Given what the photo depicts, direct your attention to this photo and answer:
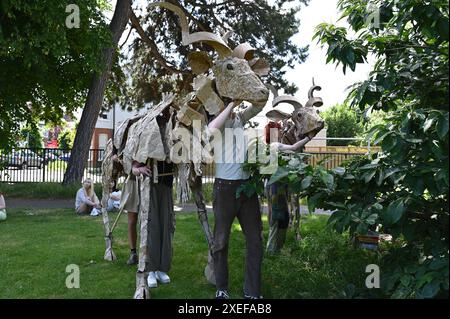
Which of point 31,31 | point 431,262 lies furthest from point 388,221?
point 31,31

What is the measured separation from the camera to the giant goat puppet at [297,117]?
6066 mm

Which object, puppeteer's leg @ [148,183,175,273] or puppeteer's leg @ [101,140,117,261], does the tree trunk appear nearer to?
puppeteer's leg @ [101,140,117,261]

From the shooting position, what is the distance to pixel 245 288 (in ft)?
14.1

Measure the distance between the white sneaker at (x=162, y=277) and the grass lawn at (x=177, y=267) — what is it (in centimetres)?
10

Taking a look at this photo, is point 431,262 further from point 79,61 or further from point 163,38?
point 163,38

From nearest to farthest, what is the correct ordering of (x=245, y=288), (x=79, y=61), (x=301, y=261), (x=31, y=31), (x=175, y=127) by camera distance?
(x=245, y=288) → (x=175, y=127) → (x=301, y=261) → (x=31, y=31) → (x=79, y=61)

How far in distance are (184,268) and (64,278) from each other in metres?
1.48

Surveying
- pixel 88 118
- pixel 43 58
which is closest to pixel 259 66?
pixel 43 58

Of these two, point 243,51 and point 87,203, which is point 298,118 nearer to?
point 243,51

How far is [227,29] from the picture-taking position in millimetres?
15922

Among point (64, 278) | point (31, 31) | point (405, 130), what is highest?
point (31, 31)

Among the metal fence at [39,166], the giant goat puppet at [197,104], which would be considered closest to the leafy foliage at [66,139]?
the metal fence at [39,166]

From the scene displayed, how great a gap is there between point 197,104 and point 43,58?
9.16 m

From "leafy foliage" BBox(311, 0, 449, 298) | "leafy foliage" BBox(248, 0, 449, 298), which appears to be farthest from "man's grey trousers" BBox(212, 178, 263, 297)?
"leafy foliage" BBox(311, 0, 449, 298)
